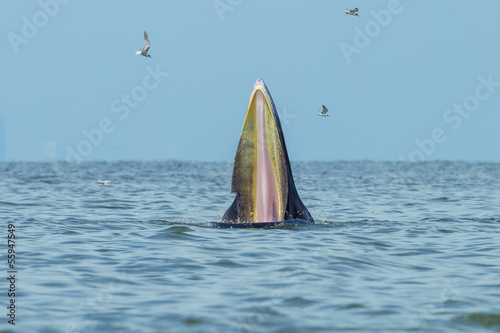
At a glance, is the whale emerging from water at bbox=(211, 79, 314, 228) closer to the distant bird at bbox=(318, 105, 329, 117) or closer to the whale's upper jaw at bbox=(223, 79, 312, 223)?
the whale's upper jaw at bbox=(223, 79, 312, 223)

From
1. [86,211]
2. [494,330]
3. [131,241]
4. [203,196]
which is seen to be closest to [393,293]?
[494,330]

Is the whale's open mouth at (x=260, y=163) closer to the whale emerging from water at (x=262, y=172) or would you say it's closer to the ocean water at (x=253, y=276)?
the whale emerging from water at (x=262, y=172)

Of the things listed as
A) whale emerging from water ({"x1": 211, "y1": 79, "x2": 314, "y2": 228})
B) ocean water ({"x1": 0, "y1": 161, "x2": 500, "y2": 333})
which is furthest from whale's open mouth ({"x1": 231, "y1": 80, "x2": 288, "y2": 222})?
ocean water ({"x1": 0, "y1": 161, "x2": 500, "y2": 333})

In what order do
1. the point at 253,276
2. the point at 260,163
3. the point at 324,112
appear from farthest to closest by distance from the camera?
the point at 324,112, the point at 260,163, the point at 253,276

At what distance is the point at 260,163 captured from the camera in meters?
12.7

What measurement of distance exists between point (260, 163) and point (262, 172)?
16cm

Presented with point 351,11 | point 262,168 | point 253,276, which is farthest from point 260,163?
point 351,11

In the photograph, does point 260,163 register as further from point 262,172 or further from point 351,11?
point 351,11

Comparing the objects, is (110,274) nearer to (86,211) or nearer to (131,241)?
(131,241)

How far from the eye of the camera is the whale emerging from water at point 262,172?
12.5 m

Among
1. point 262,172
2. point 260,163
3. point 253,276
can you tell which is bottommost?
point 253,276

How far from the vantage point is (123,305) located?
8.59 m

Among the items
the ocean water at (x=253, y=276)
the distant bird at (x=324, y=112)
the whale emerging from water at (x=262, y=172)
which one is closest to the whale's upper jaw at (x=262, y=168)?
the whale emerging from water at (x=262, y=172)

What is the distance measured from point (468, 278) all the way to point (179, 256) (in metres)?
4.42
